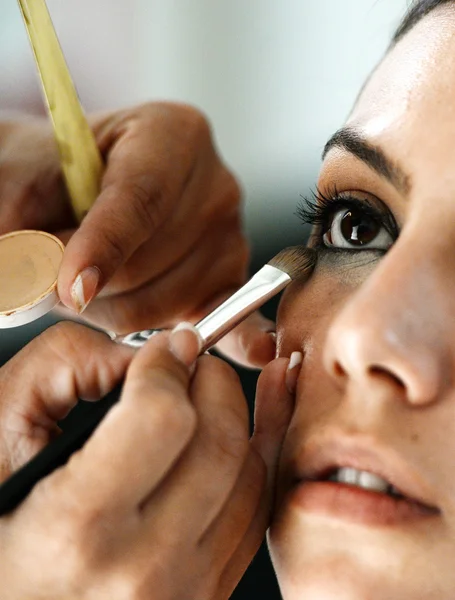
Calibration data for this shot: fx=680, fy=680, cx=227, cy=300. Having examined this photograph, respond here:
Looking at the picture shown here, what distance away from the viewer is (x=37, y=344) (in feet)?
1.89

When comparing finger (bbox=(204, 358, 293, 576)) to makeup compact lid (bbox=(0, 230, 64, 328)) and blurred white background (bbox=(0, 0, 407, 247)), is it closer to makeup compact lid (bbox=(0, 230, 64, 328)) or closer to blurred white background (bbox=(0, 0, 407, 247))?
makeup compact lid (bbox=(0, 230, 64, 328))

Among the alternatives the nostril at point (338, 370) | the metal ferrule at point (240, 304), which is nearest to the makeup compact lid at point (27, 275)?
the metal ferrule at point (240, 304)

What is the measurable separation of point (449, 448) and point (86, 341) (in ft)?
0.94

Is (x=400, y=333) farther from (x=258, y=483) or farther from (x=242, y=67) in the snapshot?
(x=242, y=67)

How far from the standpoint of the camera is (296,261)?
65cm

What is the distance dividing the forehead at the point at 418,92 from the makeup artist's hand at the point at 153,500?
23 cm

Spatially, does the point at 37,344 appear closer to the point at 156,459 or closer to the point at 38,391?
the point at 38,391

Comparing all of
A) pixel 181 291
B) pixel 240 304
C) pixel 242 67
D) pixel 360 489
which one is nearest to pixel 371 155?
pixel 240 304

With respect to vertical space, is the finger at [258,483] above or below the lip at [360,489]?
below

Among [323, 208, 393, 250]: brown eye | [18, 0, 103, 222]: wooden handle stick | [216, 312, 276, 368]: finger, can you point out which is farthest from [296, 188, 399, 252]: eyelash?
[18, 0, 103, 222]: wooden handle stick

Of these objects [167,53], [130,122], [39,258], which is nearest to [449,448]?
[39,258]

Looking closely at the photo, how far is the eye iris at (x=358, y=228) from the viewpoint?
0.64 m

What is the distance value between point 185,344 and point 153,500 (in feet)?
0.37

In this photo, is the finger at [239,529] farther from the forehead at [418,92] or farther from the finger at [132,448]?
the forehead at [418,92]
